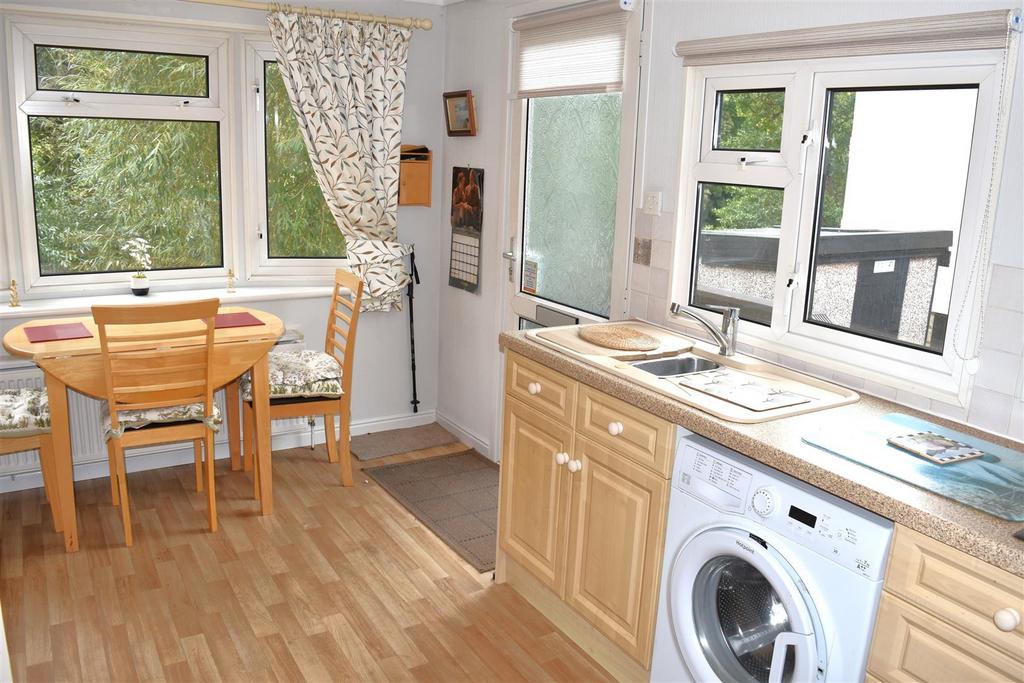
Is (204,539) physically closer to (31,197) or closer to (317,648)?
(317,648)

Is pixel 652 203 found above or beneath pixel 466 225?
above

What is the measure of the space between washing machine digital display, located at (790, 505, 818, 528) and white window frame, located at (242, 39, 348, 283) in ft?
9.98

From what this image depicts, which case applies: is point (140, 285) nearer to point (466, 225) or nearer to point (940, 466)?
point (466, 225)

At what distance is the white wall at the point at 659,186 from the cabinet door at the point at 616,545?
69 cm

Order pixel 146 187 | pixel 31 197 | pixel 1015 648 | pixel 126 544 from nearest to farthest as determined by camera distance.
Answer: pixel 1015 648 → pixel 126 544 → pixel 31 197 → pixel 146 187

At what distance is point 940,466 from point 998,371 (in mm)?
392

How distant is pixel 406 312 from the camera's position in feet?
15.0

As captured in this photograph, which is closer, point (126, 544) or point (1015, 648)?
point (1015, 648)

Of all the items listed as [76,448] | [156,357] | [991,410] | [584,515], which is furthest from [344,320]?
[991,410]

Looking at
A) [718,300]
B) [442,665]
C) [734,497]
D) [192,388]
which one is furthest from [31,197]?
[734,497]

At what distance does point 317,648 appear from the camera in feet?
8.81

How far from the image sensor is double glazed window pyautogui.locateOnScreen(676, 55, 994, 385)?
7.19 ft

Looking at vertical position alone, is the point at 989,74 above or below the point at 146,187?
above

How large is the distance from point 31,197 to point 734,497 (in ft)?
10.7
